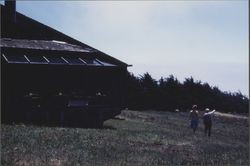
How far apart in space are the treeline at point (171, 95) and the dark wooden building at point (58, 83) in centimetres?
1937

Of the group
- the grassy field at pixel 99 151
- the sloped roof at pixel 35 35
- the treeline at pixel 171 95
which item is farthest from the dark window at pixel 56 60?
the treeline at pixel 171 95

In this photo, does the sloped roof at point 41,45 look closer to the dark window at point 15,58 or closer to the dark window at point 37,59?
the dark window at point 37,59

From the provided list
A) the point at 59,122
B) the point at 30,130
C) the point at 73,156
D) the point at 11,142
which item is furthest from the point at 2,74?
the point at 73,156

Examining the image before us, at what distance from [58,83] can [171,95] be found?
2844 cm

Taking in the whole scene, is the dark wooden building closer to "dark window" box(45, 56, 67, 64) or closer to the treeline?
"dark window" box(45, 56, 67, 64)

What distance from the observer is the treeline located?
167ft

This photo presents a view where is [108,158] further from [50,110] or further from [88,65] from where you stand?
[88,65]

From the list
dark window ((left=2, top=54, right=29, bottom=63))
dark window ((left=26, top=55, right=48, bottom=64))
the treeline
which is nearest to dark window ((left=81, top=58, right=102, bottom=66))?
dark window ((left=26, top=55, right=48, bottom=64))

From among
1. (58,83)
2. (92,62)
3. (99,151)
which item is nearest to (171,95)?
(92,62)

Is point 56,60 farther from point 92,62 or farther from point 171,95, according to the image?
point 171,95

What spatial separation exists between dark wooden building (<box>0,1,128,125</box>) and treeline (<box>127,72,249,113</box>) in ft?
63.5

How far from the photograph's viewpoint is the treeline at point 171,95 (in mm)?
51031

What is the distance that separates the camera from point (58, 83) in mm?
28422

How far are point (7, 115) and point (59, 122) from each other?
3.21 m
